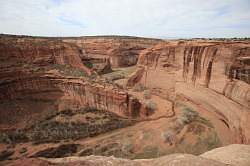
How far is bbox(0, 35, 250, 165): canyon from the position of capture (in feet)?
40.8

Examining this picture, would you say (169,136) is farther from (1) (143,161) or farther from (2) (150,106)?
(1) (143,161)

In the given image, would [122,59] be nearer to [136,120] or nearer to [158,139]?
[136,120]

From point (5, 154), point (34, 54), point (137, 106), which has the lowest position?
point (5, 154)

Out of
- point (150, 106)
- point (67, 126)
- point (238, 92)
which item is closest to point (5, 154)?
point (67, 126)

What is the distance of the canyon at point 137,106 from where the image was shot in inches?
489

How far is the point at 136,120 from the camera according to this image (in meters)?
16.0

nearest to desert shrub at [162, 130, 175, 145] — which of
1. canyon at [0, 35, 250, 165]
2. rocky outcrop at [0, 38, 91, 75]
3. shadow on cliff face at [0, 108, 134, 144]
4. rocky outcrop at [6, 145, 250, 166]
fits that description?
canyon at [0, 35, 250, 165]

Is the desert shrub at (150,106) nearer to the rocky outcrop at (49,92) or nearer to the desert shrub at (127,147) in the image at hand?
the rocky outcrop at (49,92)

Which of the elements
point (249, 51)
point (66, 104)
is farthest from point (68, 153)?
point (249, 51)

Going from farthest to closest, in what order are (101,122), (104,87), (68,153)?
1. (104,87)
2. (101,122)
3. (68,153)

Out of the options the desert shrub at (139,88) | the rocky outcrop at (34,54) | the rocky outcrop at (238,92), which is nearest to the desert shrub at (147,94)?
the desert shrub at (139,88)

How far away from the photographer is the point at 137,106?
645 inches

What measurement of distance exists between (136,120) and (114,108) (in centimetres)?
221

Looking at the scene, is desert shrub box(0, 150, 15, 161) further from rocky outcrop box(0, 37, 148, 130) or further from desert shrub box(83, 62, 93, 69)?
desert shrub box(83, 62, 93, 69)
